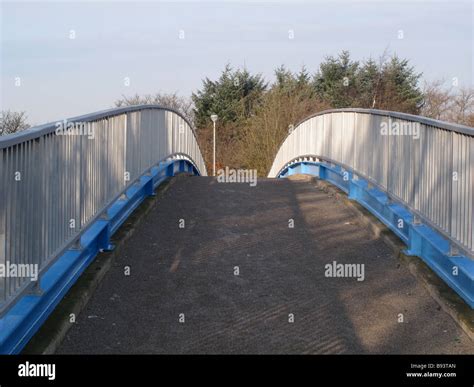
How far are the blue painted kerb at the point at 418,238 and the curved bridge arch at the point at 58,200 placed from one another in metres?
3.22

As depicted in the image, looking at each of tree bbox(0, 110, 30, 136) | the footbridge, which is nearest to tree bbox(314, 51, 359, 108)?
tree bbox(0, 110, 30, 136)

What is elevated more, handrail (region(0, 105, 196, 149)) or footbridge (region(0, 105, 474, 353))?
handrail (region(0, 105, 196, 149))

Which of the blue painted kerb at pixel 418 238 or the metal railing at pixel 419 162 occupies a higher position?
the metal railing at pixel 419 162

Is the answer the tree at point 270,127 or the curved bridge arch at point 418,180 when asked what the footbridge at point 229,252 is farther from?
the tree at point 270,127

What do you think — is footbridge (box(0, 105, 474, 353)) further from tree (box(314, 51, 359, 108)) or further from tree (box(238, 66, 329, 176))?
tree (box(314, 51, 359, 108))

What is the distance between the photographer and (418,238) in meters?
7.36

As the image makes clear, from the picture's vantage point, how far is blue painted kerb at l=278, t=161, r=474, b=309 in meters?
6.08

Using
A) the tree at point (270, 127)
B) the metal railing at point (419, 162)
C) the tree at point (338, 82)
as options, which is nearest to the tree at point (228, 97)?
the tree at point (338, 82)

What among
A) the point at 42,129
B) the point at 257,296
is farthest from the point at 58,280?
the point at 257,296

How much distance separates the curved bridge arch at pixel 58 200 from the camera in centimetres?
467

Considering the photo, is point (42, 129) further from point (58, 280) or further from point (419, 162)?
point (419, 162)

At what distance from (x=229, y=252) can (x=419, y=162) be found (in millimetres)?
2307
